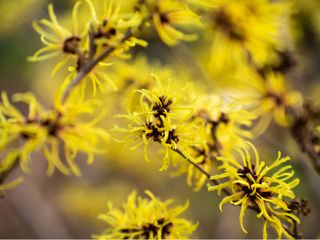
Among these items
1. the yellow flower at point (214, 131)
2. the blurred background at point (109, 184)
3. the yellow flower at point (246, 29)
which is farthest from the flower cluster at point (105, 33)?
the blurred background at point (109, 184)

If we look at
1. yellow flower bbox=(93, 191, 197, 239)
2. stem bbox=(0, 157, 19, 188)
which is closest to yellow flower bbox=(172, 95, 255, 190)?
yellow flower bbox=(93, 191, 197, 239)

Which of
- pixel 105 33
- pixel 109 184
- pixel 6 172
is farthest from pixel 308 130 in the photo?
pixel 109 184

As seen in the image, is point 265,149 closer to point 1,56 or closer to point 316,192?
point 316,192

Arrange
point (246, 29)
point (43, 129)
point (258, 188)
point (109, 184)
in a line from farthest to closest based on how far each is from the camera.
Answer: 1. point (109, 184)
2. point (246, 29)
3. point (43, 129)
4. point (258, 188)

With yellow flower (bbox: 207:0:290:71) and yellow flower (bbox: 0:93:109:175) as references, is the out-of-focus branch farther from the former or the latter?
yellow flower (bbox: 0:93:109:175)

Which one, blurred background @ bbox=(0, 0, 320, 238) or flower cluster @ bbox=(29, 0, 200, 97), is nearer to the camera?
flower cluster @ bbox=(29, 0, 200, 97)

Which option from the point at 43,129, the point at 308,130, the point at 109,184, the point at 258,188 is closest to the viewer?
the point at 258,188

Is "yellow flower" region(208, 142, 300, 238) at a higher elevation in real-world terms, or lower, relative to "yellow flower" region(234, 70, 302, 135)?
lower

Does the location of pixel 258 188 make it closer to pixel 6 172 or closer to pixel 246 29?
pixel 6 172
